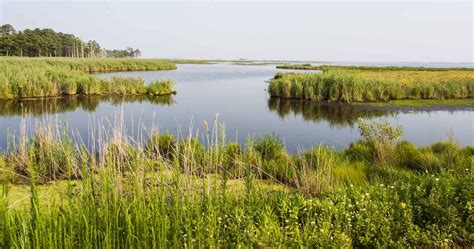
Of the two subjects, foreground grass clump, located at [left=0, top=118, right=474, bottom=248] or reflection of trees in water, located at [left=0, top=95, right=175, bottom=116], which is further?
reflection of trees in water, located at [left=0, top=95, right=175, bottom=116]

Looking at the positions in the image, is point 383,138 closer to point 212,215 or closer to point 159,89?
point 212,215

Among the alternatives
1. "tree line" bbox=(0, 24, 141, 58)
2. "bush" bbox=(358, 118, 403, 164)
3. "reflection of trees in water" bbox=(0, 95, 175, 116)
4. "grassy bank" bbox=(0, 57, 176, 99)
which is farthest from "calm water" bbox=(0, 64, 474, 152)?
"tree line" bbox=(0, 24, 141, 58)

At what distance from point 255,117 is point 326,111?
4.61 meters

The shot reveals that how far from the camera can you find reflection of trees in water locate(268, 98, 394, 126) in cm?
1841

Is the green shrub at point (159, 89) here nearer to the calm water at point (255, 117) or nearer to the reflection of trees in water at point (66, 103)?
the reflection of trees in water at point (66, 103)

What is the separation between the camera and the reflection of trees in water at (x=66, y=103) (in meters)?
18.4

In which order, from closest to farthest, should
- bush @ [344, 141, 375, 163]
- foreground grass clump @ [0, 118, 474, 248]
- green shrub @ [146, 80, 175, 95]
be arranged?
foreground grass clump @ [0, 118, 474, 248] < bush @ [344, 141, 375, 163] < green shrub @ [146, 80, 175, 95]

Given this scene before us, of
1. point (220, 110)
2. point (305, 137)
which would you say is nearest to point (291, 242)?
point (305, 137)

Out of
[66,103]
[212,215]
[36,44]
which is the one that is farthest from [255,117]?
[36,44]

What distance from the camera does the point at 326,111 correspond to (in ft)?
68.6

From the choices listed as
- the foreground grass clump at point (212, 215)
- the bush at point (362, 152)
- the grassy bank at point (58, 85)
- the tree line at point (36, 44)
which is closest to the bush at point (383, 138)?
the bush at point (362, 152)

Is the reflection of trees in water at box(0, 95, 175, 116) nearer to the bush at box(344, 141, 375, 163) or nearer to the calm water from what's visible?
the calm water

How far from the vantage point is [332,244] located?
378 cm

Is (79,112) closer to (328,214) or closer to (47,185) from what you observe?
(47,185)
